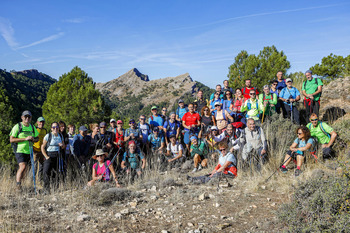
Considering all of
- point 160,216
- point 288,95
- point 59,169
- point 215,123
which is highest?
point 288,95

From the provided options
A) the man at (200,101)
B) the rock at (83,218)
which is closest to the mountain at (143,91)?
the man at (200,101)

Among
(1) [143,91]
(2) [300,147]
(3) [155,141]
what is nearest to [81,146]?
(3) [155,141]

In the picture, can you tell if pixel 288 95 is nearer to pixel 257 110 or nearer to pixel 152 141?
pixel 257 110

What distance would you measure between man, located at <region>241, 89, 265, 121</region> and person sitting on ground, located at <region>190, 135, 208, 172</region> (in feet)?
5.21

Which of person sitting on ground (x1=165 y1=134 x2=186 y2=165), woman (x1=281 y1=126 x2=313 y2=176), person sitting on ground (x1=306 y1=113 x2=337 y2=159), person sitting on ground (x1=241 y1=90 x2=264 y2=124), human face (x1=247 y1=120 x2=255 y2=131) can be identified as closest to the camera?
woman (x1=281 y1=126 x2=313 y2=176)

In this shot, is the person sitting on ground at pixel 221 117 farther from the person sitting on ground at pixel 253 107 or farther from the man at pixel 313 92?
the man at pixel 313 92


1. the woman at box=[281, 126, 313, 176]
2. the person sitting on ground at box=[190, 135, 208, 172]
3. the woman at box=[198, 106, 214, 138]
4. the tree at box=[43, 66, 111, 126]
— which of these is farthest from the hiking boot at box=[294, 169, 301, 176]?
the tree at box=[43, 66, 111, 126]

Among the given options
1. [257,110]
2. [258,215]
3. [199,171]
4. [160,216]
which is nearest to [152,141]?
[199,171]

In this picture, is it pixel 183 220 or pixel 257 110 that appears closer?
pixel 183 220

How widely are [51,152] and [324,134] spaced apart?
20.6 feet

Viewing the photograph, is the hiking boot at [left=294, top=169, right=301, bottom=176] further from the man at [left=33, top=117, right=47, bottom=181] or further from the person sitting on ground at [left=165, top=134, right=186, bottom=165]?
the man at [left=33, top=117, right=47, bottom=181]

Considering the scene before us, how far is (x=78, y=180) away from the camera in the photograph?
572 centimetres

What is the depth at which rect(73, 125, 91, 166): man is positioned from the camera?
21.3 ft

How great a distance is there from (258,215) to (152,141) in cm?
437
